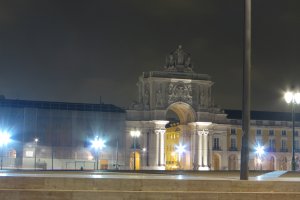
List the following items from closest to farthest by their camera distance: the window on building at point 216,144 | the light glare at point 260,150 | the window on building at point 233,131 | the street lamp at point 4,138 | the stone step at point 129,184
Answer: the stone step at point 129,184 → the street lamp at point 4,138 → the window on building at point 216,144 → the light glare at point 260,150 → the window on building at point 233,131

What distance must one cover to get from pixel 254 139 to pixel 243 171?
95.8m

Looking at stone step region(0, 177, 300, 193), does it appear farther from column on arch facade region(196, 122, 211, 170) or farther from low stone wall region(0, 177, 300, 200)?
column on arch facade region(196, 122, 211, 170)

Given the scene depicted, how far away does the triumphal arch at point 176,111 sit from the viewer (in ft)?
346

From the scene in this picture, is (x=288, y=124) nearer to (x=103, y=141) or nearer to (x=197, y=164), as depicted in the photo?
(x=197, y=164)

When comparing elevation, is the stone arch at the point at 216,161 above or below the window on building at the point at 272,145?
below

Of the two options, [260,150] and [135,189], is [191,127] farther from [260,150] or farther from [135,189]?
[135,189]

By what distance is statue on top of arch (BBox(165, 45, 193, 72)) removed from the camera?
359ft

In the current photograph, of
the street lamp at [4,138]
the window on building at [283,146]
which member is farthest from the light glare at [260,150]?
the street lamp at [4,138]

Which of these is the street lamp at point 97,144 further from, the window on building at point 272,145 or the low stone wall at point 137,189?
the low stone wall at point 137,189

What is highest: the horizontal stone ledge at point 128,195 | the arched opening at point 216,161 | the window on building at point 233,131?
the window on building at point 233,131

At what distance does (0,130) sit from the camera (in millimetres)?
92125

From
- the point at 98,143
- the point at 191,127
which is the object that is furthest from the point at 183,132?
the point at 98,143

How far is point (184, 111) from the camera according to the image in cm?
11181

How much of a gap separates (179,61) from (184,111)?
9584mm
